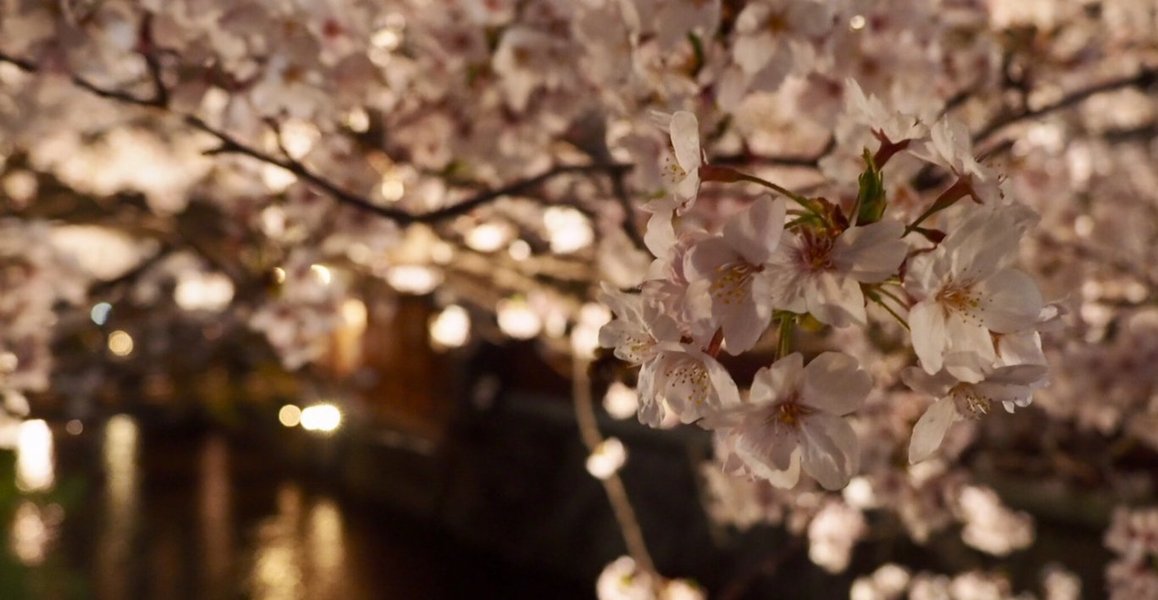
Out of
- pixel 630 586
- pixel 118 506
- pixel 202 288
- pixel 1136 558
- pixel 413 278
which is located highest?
pixel 1136 558

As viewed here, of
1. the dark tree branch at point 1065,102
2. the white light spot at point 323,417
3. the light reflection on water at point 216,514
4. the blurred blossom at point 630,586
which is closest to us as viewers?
the dark tree branch at point 1065,102

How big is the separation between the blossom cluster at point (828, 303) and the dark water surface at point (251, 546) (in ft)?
17.0

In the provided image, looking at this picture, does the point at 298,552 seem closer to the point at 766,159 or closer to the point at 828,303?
the point at 766,159

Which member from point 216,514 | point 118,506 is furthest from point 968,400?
point 118,506

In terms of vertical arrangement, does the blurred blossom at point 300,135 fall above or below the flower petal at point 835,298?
below

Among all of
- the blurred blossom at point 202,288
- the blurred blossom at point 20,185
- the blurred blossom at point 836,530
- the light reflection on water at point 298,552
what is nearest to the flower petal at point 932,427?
the blurred blossom at point 202,288

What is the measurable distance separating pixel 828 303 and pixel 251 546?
8.01 m

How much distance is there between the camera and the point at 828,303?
0.79 meters

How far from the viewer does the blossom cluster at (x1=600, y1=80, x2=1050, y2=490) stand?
0.79 m

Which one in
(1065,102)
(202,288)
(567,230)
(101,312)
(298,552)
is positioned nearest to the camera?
(1065,102)

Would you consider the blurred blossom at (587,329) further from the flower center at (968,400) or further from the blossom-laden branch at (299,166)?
the flower center at (968,400)

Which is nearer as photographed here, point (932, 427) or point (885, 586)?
point (932, 427)

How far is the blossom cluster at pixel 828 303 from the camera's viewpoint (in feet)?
2.58

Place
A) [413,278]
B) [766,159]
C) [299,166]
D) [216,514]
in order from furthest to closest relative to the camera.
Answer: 1. [216,514]
2. [413,278]
3. [766,159]
4. [299,166]
